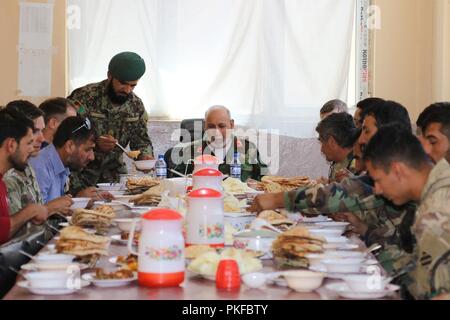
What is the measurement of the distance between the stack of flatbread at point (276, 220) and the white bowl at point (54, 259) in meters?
1.05

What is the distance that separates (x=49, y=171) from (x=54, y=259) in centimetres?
220

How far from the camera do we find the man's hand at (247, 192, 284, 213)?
11.9ft

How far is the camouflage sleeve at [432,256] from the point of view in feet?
7.91

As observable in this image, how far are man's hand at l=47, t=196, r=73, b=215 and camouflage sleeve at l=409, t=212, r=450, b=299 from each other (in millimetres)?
1871

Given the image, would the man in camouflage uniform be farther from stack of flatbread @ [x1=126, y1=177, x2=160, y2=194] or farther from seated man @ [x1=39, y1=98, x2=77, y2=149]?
seated man @ [x1=39, y1=98, x2=77, y2=149]

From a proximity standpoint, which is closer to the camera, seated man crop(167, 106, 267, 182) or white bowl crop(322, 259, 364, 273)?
white bowl crop(322, 259, 364, 273)

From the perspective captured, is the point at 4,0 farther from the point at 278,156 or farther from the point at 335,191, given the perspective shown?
the point at 335,191

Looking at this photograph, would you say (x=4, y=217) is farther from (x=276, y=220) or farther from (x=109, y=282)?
(x=109, y=282)

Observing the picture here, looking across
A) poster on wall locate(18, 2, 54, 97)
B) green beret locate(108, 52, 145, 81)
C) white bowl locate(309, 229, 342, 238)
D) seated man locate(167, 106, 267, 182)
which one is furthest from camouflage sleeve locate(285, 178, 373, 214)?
poster on wall locate(18, 2, 54, 97)

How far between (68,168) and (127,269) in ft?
8.30

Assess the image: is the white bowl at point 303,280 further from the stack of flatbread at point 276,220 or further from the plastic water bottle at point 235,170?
the plastic water bottle at point 235,170

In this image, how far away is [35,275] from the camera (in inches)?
90.0

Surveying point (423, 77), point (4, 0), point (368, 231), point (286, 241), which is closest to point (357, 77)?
point (423, 77)

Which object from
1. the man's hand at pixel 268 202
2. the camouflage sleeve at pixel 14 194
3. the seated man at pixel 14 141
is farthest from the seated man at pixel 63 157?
the man's hand at pixel 268 202
